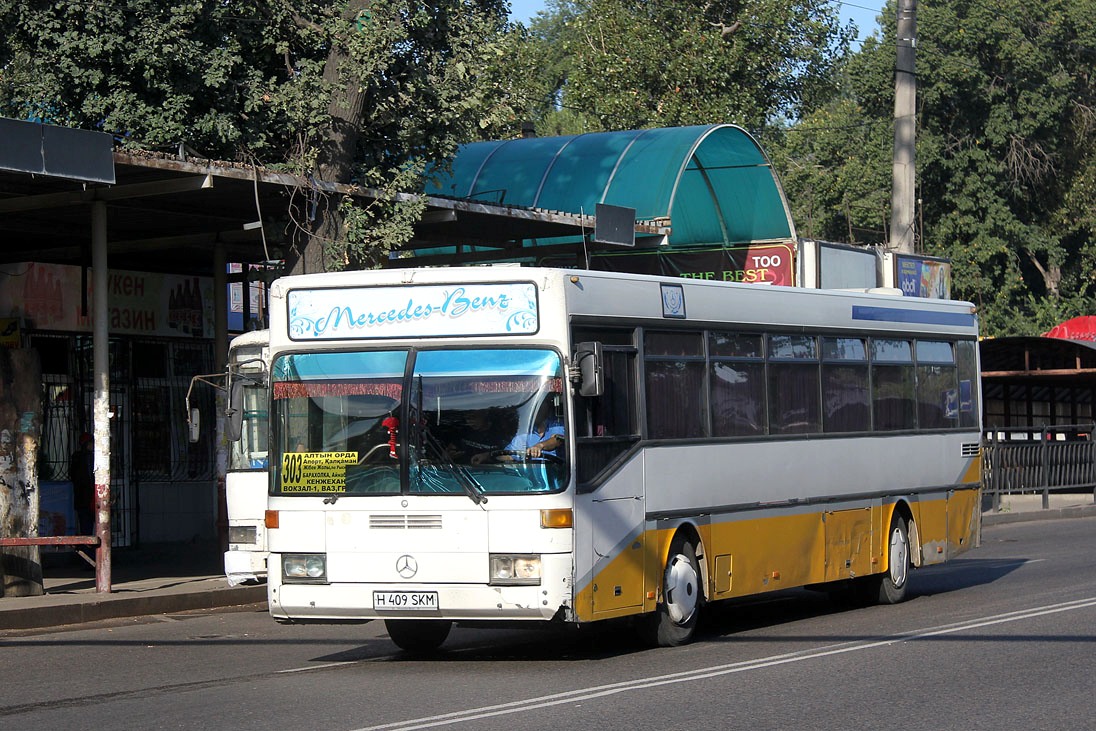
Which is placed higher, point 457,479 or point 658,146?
point 658,146

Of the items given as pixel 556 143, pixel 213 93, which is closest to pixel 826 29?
pixel 556 143

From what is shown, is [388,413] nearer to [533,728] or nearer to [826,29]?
[533,728]

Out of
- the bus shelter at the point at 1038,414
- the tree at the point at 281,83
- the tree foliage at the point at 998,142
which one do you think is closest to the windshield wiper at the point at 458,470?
the tree at the point at 281,83

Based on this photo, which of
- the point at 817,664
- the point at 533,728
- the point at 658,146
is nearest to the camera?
the point at 533,728

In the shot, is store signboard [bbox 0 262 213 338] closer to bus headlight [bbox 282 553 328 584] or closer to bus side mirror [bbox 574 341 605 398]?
bus headlight [bbox 282 553 328 584]

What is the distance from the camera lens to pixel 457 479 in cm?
1009

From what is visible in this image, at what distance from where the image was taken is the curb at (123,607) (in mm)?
13930

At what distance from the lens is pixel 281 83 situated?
18.7 meters

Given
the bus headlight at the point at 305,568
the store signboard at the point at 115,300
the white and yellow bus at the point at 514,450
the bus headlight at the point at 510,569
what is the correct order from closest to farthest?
the bus headlight at the point at 510,569 → the white and yellow bus at the point at 514,450 → the bus headlight at the point at 305,568 → the store signboard at the point at 115,300

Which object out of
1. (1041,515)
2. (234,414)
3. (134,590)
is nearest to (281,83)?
(134,590)

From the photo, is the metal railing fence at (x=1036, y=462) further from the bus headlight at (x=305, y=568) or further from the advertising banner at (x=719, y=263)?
the bus headlight at (x=305, y=568)

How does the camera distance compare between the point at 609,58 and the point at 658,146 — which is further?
the point at 609,58

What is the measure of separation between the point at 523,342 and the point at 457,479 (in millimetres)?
1016

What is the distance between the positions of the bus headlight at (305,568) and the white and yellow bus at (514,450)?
0.05 ft
